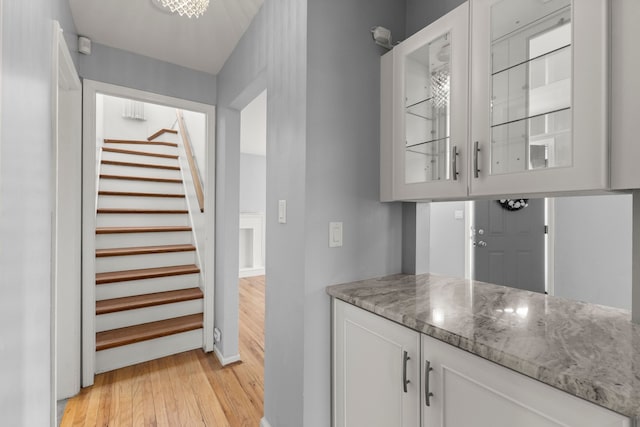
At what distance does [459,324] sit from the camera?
947mm

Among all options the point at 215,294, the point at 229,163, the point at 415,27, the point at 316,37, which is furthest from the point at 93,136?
the point at 415,27

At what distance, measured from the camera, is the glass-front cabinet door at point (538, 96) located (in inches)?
33.7

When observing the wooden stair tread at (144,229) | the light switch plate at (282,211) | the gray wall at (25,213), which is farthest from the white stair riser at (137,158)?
the light switch plate at (282,211)

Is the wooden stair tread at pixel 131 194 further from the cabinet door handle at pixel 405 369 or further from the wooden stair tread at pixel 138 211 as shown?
the cabinet door handle at pixel 405 369

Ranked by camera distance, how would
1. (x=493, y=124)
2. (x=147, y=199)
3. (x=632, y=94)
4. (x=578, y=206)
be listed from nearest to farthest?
(x=632, y=94) < (x=493, y=124) < (x=578, y=206) < (x=147, y=199)

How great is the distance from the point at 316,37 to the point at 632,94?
3.74ft

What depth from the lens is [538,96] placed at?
3.32 ft

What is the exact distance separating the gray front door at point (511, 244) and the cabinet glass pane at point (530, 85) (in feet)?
9.35

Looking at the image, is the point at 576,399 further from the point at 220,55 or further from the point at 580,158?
the point at 220,55

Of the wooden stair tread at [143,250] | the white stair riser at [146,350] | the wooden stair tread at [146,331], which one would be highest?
the wooden stair tread at [143,250]

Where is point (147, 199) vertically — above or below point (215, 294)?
above

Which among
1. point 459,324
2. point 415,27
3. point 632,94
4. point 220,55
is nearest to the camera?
point 632,94

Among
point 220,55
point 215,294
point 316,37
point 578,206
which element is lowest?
point 215,294

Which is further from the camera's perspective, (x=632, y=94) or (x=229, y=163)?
(x=229, y=163)
